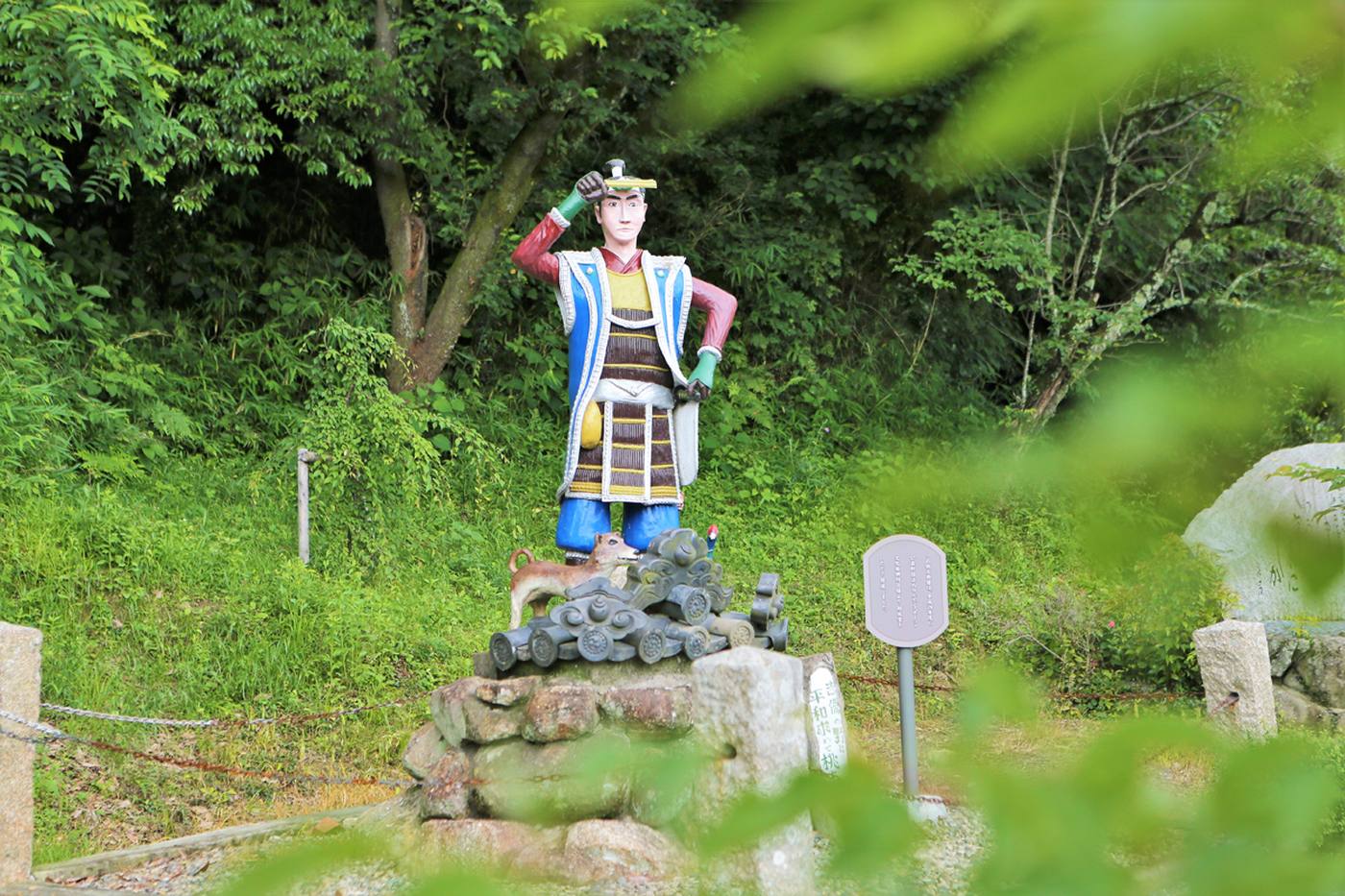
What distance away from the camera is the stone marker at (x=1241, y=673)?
18.9 feet

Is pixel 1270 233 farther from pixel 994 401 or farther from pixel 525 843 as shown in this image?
pixel 525 843

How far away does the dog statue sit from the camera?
17.3 feet

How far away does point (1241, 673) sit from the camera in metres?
5.78

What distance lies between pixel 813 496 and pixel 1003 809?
8.13 meters

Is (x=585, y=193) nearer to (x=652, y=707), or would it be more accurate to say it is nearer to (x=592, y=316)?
(x=592, y=316)

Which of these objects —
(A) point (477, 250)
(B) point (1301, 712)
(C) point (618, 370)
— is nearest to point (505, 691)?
(C) point (618, 370)

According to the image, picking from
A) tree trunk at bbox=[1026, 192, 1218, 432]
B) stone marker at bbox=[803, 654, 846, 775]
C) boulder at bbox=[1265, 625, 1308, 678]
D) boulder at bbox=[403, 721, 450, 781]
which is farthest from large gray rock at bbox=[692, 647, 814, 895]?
tree trunk at bbox=[1026, 192, 1218, 432]

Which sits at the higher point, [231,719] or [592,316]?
[592,316]

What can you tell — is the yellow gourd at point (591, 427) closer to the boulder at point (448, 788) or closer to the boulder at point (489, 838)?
the boulder at point (448, 788)

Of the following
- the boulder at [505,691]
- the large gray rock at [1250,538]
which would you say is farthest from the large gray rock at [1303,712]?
the boulder at [505,691]

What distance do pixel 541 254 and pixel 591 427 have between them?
0.74 metres

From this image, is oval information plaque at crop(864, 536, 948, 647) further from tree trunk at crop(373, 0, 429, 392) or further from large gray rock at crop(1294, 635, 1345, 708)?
tree trunk at crop(373, 0, 429, 392)

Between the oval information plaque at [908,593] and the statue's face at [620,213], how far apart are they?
5.27 feet

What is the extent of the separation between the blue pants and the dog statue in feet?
0.32
